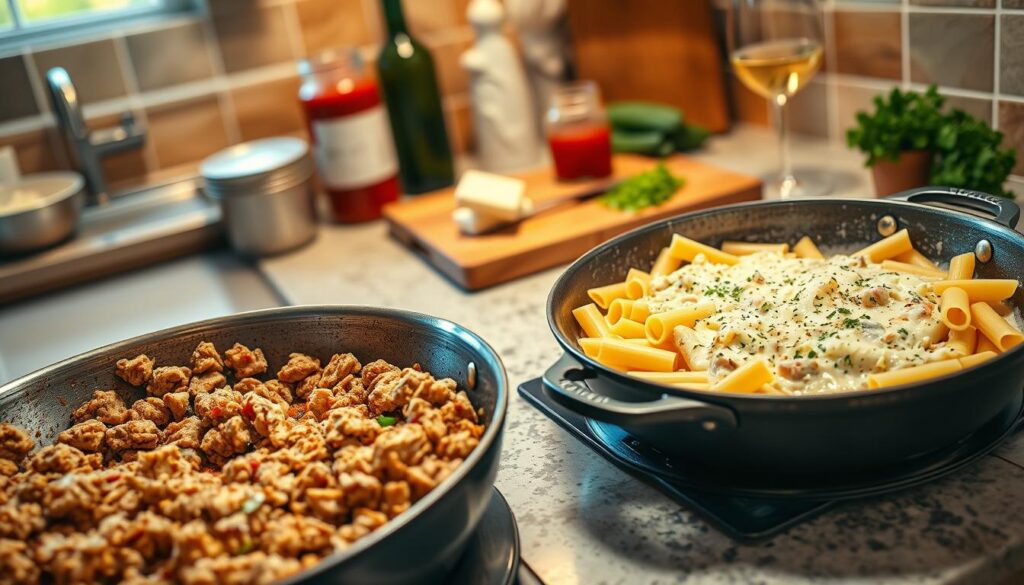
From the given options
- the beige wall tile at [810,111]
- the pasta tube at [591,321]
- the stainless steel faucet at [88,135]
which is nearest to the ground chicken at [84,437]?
the pasta tube at [591,321]

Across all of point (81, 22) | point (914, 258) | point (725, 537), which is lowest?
point (725, 537)

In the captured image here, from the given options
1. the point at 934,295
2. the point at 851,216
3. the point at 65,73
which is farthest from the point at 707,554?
the point at 65,73

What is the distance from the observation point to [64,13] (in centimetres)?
192

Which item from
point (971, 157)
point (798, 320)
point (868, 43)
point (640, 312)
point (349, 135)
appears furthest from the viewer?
point (349, 135)

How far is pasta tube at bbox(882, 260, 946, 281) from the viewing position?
40.6 inches

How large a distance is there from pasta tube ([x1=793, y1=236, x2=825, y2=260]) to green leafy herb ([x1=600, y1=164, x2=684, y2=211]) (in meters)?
0.42

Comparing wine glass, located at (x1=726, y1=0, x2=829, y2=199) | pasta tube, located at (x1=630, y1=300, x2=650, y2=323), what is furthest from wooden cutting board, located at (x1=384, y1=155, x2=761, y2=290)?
pasta tube, located at (x1=630, y1=300, x2=650, y2=323)

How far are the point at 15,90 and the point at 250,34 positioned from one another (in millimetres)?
460

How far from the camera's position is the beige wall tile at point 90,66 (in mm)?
1815

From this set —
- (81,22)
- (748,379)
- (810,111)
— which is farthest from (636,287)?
(81,22)

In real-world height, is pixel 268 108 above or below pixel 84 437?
above

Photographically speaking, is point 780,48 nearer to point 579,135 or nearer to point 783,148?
point 783,148

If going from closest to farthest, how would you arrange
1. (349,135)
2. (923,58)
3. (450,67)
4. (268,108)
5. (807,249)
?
(807,249) < (923,58) < (349,135) < (268,108) < (450,67)

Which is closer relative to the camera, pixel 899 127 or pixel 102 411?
pixel 102 411
